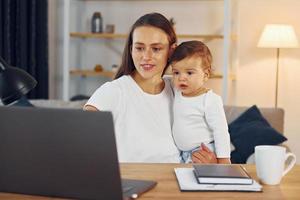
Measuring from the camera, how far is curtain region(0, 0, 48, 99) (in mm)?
4082

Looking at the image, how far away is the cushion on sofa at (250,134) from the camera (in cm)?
304

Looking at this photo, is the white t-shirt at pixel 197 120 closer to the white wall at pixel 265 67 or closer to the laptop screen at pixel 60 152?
the laptop screen at pixel 60 152

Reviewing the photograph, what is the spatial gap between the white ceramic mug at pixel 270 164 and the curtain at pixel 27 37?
3095 mm

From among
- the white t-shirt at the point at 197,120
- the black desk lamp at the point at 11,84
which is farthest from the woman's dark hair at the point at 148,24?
the black desk lamp at the point at 11,84

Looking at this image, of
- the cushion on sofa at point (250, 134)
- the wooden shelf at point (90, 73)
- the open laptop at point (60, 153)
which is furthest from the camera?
the wooden shelf at point (90, 73)

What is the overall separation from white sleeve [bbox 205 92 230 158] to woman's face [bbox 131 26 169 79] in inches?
8.0

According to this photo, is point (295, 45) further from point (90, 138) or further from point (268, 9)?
point (90, 138)

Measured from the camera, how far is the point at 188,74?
1.80 m

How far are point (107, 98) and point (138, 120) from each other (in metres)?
0.13

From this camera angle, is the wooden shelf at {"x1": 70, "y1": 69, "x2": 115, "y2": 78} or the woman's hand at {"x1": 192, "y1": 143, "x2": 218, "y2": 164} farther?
the wooden shelf at {"x1": 70, "y1": 69, "x2": 115, "y2": 78}

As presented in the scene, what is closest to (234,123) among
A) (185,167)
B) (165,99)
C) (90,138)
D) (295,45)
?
(295,45)

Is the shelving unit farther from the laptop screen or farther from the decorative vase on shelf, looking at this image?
the laptop screen

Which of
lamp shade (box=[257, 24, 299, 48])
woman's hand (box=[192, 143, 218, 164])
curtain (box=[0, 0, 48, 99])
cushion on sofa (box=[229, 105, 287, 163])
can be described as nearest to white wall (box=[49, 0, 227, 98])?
curtain (box=[0, 0, 48, 99])

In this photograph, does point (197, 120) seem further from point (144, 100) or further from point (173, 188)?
point (173, 188)
